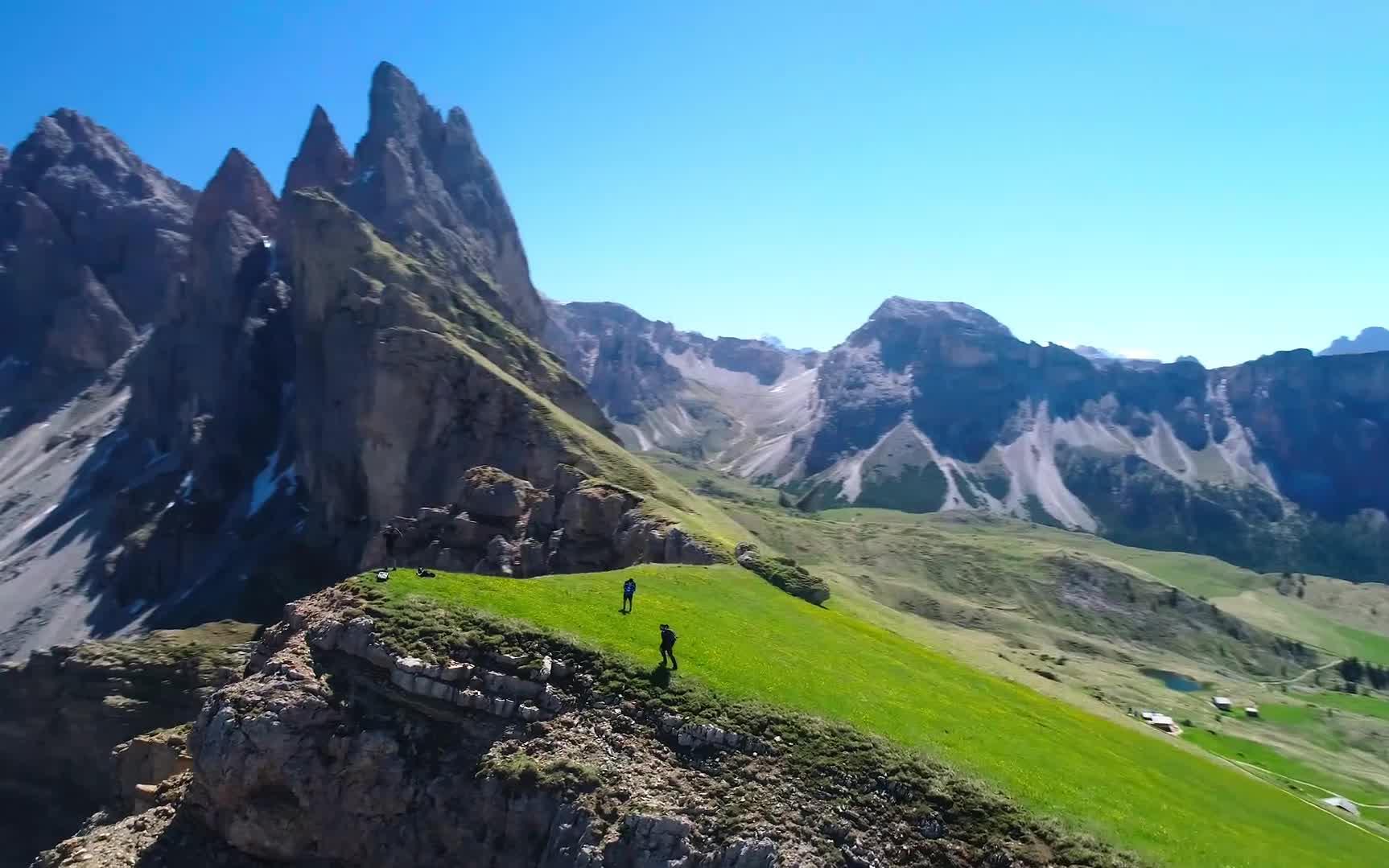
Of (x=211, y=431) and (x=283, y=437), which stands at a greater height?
(x=283, y=437)

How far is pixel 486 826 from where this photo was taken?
2772 cm

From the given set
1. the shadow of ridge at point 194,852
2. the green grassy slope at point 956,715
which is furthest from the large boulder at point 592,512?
the shadow of ridge at point 194,852

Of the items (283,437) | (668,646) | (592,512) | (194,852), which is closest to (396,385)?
(592,512)

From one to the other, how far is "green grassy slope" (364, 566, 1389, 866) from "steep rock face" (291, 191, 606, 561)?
58.0m

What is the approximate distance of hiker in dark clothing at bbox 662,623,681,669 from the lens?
30781 mm

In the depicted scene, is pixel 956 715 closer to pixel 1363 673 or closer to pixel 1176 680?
pixel 1176 680

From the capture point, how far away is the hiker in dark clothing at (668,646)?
30.8m

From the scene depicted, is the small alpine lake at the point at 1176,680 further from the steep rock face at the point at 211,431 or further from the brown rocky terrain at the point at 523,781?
the steep rock face at the point at 211,431

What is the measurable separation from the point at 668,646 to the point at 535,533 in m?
36.8

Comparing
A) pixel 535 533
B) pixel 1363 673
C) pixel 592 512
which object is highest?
pixel 592 512

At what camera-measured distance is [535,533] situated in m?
65.9

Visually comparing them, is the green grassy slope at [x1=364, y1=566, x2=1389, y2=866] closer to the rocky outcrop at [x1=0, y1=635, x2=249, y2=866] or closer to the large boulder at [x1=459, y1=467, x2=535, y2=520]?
the large boulder at [x1=459, y1=467, x2=535, y2=520]

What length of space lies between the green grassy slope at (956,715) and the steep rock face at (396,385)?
190ft

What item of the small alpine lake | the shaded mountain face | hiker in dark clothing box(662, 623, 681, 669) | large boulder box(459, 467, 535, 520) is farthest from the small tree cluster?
hiker in dark clothing box(662, 623, 681, 669)
